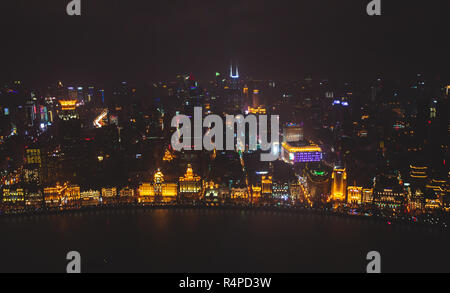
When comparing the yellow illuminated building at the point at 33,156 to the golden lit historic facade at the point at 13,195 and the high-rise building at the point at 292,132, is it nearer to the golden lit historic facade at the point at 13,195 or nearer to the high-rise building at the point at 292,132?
the golden lit historic facade at the point at 13,195

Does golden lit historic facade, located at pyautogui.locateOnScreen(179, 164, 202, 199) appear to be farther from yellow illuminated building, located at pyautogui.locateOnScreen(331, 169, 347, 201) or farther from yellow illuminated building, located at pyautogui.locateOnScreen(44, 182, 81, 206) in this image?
yellow illuminated building, located at pyautogui.locateOnScreen(331, 169, 347, 201)

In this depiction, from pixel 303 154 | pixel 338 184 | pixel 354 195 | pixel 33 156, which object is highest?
pixel 33 156

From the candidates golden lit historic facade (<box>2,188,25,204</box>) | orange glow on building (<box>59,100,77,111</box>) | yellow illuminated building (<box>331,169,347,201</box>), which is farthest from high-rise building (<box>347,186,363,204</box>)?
orange glow on building (<box>59,100,77,111</box>)

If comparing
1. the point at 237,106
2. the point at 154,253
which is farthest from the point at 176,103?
the point at 154,253

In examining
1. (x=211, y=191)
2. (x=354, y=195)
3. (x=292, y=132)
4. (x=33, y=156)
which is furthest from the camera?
(x=292, y=132)

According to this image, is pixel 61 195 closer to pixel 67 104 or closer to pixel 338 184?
pixel 338 184

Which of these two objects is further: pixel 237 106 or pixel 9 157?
pixel 237 106

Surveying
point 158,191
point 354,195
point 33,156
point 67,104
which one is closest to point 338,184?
point 354,195

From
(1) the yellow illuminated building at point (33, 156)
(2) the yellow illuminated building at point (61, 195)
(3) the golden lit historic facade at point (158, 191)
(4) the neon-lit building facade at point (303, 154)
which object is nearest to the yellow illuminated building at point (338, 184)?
(4) the neon-lit building facade at point (303, 154)
